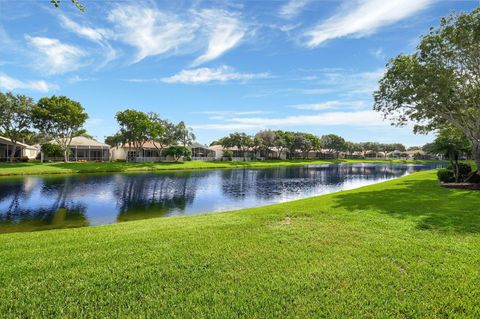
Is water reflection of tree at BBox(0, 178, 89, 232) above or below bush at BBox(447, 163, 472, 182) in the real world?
below

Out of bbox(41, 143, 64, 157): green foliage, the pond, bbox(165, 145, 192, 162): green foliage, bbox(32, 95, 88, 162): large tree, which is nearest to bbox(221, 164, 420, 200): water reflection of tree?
the pond

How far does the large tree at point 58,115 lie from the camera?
152ft

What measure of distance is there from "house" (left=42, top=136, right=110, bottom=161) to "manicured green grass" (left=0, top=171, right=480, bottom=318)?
56820 millimetres

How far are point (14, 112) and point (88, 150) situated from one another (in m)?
18.0

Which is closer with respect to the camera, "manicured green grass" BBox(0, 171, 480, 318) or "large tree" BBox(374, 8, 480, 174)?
"manicured green grass" BBox(0, 171, 480, 318)

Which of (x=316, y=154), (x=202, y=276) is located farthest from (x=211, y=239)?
(x=316, y=154)

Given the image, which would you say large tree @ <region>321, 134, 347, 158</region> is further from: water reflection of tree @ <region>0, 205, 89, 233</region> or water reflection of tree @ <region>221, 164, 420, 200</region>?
water reflection of tree @ <region>0, 205, 89, 233</region>

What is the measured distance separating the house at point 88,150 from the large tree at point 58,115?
7886 mm

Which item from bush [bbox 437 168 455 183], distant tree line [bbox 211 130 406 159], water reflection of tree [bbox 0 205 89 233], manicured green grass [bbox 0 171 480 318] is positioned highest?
distant tree line [bbox 211 130 406 159]

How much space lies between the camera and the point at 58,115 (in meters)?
46.7

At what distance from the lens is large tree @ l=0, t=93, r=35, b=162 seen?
4384cm

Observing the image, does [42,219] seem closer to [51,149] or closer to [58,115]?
[58,115]

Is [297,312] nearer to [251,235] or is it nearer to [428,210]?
[251,235]

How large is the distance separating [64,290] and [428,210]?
12.5m
